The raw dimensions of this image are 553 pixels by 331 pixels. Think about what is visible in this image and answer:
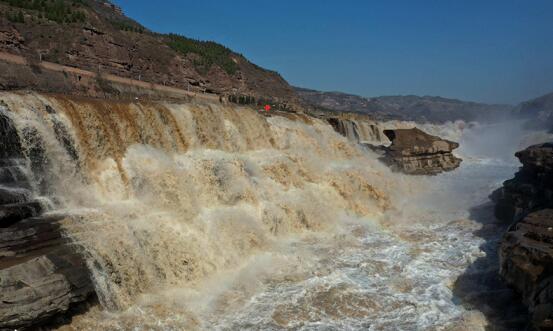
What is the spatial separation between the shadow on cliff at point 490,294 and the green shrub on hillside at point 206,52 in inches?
1461

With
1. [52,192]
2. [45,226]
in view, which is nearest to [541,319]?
[45,226]

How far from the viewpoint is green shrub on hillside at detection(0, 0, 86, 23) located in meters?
27.5

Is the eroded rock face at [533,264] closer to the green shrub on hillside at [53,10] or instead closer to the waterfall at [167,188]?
the waterfall at [167,188]

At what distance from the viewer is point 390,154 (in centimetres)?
2369

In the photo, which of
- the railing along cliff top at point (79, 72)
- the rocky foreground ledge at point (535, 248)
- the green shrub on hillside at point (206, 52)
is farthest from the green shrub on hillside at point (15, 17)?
the rocky foreground ledge at point (535, 248)

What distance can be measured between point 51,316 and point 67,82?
17990 millimetres

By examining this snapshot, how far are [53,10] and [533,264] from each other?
31623 mm

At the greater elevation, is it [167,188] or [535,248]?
[167,188]

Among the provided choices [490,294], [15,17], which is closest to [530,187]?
[490,294]

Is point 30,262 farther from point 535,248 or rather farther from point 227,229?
point 535,248

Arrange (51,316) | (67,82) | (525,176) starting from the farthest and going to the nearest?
(67,82) < (525,176) < (51,316)

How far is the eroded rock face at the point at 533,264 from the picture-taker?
6887 mm

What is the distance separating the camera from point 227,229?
39.0 ft

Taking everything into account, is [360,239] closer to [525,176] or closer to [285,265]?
[285,265]
